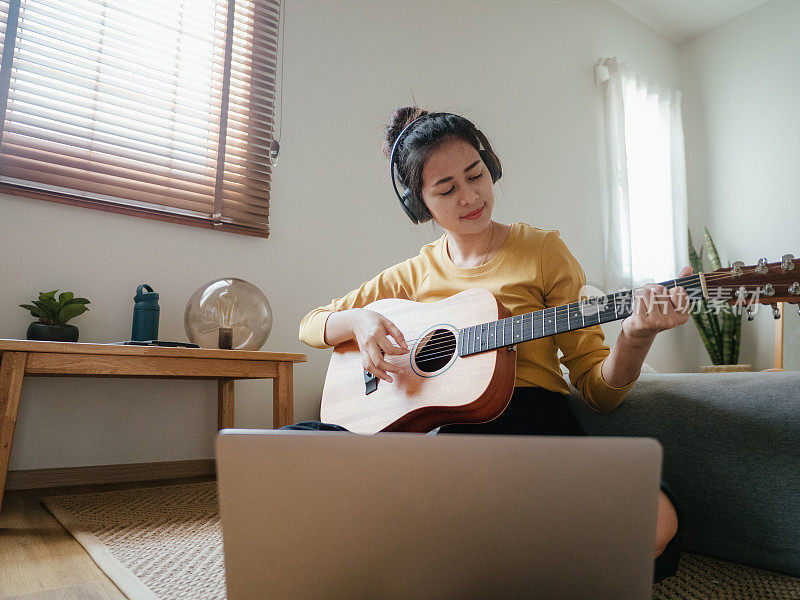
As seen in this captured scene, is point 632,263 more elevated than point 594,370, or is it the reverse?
point 632,263

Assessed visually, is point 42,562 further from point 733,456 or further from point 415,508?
point 733,456

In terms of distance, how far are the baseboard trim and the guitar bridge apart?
1141mm

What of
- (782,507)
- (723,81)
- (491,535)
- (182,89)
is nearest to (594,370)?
(782,507)

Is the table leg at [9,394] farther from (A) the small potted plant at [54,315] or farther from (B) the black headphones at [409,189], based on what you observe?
(B) the black headphones at [409,189]

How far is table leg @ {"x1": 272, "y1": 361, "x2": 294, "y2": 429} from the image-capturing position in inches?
67.8

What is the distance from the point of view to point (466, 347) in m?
Answer: 0.97

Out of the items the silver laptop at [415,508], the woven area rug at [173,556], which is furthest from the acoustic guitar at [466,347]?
the silver laptop at [415,508]

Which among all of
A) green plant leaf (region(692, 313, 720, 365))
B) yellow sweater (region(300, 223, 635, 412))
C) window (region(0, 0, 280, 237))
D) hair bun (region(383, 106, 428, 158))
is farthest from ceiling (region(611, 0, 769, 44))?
yellow sweater (region(300, 223, 635, 412))

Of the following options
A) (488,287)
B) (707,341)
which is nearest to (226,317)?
(488,287)

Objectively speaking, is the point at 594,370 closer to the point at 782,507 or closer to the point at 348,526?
the point at 782,507

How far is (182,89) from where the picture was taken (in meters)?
2.08

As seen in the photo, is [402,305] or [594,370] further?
[402,305]

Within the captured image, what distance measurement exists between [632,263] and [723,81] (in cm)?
144

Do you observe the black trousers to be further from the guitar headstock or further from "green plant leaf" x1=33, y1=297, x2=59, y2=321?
"green plant leaf" x1=33, y1=297, x2=59, y2=321
